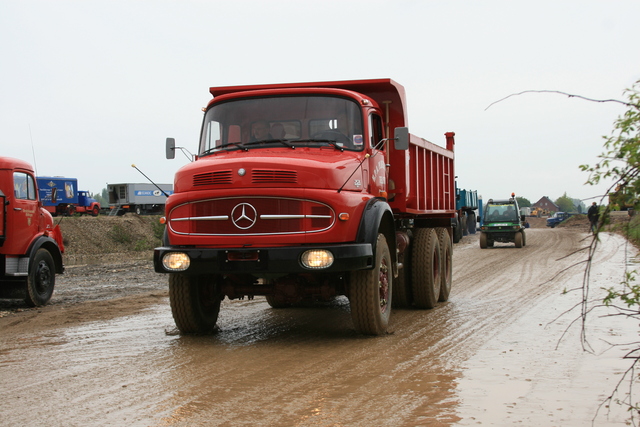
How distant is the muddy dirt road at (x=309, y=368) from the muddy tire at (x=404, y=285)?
383 millimetres

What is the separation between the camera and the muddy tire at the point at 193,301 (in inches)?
319

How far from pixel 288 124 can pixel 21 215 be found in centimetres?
543

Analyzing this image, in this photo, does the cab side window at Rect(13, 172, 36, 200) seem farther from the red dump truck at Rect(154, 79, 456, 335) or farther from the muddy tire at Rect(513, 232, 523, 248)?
the muddy tire at Rect(513, 232, 523, 248)

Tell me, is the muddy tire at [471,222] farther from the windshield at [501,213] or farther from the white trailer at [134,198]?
the white trailer at [134,198]

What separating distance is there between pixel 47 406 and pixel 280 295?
3.18 m

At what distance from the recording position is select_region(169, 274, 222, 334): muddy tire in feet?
26.6

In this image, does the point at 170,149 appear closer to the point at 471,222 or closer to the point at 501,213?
the point at 501,213

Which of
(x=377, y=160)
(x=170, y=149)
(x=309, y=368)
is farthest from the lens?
(x=170, y=149)

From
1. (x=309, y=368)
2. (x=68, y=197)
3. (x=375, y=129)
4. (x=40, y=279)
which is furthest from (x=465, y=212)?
(x=309, y=368)

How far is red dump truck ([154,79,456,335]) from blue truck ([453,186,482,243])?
2669 cm

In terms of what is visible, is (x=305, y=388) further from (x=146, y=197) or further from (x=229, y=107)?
(x=146, y=197)

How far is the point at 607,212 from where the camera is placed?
4.09 meters

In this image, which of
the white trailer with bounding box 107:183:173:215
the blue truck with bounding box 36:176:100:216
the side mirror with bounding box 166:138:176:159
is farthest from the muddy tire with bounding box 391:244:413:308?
the white trailer with bounding box 107:183:173:215

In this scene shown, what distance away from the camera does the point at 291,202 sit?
23.8 ft
